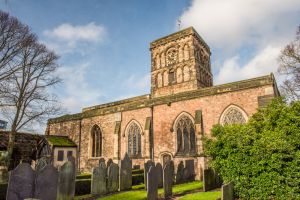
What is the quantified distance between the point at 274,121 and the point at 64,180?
26.3ft

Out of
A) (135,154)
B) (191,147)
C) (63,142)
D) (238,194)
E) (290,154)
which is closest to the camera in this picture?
(290,154)

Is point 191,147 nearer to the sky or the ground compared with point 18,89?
nearer to the ground

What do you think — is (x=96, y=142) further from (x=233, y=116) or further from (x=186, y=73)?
(x=233, y=116)

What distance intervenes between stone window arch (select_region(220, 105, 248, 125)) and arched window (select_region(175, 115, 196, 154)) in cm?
244

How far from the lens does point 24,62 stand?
17156mm

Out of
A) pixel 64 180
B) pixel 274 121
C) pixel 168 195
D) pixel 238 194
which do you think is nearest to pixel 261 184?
pixel 238 194

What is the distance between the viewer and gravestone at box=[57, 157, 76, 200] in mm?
7973

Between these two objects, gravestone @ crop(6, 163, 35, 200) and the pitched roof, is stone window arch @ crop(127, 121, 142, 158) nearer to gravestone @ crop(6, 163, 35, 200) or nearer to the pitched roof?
the pitched roof

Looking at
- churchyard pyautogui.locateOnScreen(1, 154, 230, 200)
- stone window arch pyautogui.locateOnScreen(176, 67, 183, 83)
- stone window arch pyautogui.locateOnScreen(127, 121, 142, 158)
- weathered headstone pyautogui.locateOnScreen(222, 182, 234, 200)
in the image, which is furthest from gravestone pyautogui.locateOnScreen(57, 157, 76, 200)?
stone window arch pyautogui.locateOnScreen(176, 67, 183, 83)

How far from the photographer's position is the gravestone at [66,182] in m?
7.97

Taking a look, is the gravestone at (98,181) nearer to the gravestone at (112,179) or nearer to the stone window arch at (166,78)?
the gravestone at (112,179)

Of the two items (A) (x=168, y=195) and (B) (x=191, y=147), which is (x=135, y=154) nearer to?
(B) (x=191, y=147)

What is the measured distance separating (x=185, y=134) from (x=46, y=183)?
468 inches

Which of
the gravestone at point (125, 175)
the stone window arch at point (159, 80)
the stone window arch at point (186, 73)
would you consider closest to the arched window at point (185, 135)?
the gravestone at point (125, 175)
